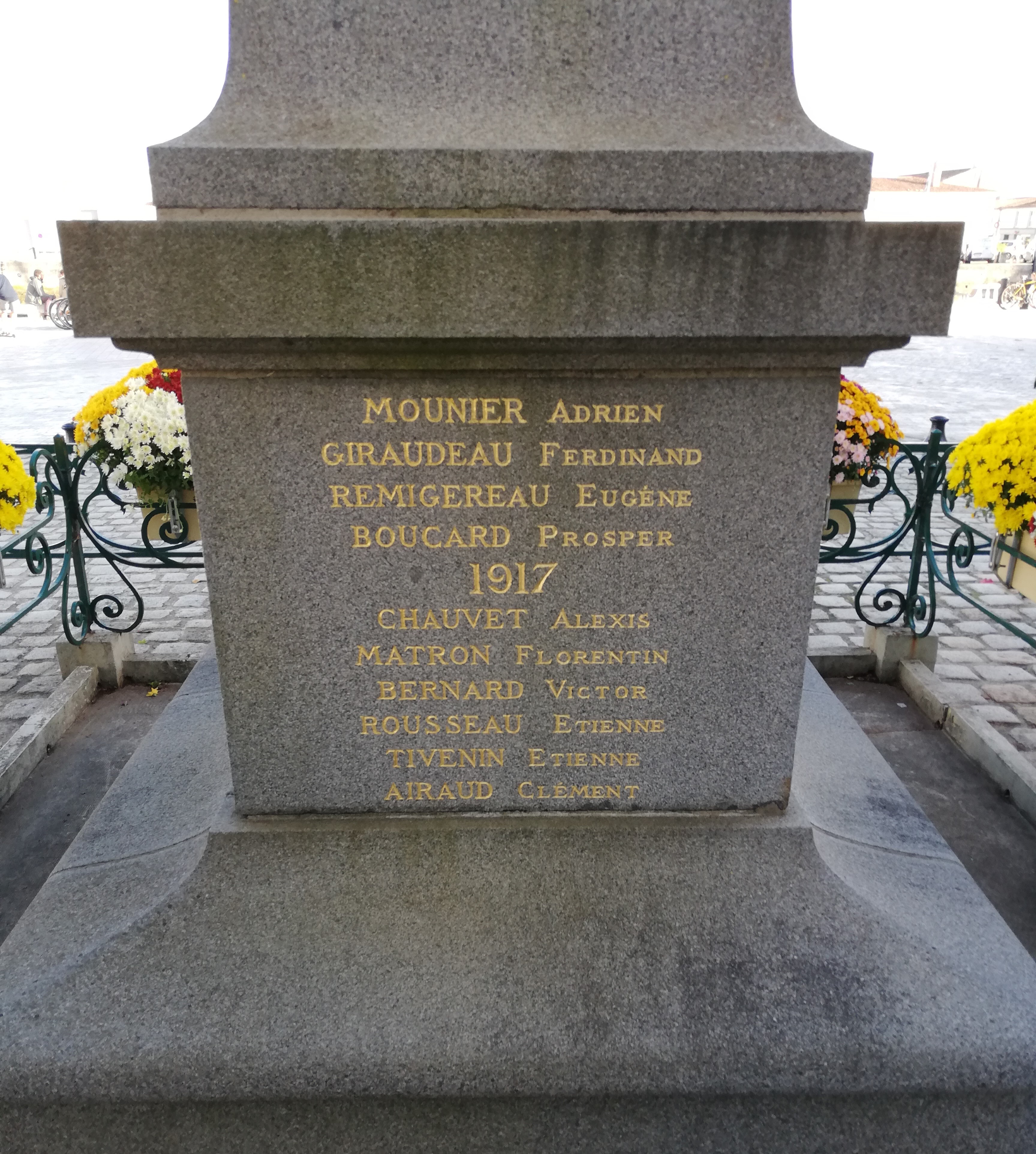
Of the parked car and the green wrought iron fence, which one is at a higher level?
the parked car

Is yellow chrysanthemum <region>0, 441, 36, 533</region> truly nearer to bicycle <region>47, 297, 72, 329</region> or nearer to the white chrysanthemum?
the white chrysanthemum

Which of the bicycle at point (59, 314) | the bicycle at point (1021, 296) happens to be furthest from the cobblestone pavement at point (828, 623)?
the bicycle at point (1021, 296)

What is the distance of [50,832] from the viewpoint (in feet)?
11.5

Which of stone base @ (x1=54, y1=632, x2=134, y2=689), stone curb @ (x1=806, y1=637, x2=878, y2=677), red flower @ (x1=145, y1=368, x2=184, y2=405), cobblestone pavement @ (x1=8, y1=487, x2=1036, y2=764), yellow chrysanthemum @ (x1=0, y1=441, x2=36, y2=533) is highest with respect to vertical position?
red flower @ (x1=145, y1=368, x2=184, y2=405)

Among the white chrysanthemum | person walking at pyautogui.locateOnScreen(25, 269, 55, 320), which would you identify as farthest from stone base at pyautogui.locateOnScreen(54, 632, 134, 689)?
person walking at pyautogui.locateOnScreen(25, 269, 55, 320)

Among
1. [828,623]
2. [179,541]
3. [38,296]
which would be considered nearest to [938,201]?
[38,296]

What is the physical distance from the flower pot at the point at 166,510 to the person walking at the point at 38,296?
30.2m

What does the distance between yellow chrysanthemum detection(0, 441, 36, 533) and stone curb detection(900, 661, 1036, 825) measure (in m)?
4.90

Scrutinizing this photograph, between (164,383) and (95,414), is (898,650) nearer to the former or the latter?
(164,383)

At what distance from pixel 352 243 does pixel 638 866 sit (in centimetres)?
186

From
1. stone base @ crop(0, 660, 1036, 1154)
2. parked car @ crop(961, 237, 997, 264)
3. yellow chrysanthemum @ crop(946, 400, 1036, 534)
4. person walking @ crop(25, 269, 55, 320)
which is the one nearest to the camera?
stone base @ crop(0, 660, 1036, 1154)

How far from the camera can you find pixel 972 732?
409cm

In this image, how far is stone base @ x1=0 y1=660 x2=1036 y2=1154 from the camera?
2047 mm

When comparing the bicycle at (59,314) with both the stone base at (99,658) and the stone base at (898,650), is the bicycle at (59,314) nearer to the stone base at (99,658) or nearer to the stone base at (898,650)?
the stone base at (99,658)
